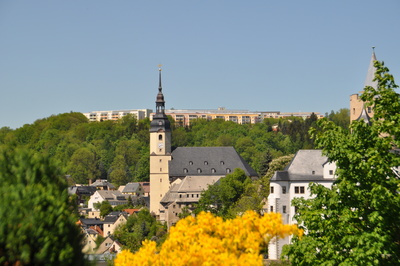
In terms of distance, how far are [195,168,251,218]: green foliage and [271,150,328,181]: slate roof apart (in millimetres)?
24162

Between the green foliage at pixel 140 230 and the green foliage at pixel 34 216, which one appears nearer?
the green foliage at pixel 34 216

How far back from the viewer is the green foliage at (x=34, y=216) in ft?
39.9

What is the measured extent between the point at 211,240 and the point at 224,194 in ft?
220

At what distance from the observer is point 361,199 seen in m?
18.3

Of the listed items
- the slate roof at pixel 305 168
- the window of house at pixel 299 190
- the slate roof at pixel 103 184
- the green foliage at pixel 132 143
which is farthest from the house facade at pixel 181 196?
the slate roof at pixel 103 184

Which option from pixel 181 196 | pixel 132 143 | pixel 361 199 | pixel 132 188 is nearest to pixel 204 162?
pixel 181 196

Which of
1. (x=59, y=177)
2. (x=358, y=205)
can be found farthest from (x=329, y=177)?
(x=59, y=177)

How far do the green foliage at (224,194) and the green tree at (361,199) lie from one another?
58718 millimetres

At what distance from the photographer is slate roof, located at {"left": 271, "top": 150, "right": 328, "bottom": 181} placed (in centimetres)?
5281

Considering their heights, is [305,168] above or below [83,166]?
below

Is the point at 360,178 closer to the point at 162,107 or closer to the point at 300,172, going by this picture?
the point at 300,172

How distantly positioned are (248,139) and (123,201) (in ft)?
139

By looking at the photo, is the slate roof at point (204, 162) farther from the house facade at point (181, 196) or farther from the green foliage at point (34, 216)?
the green foliage at point (34, 216)

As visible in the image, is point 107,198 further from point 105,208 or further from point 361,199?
point 361,199
